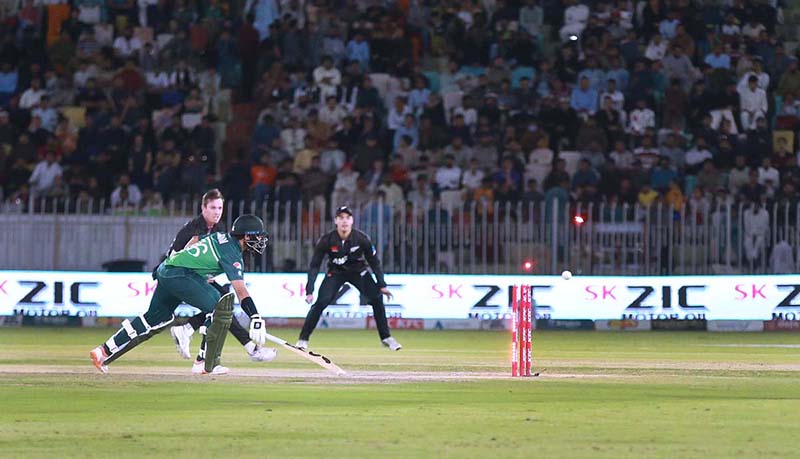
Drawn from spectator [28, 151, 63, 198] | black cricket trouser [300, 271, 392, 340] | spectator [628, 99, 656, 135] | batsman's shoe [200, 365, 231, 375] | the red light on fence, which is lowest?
batsman's shoe [200, 365, 231, 375]

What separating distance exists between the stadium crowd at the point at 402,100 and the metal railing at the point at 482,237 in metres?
0.47

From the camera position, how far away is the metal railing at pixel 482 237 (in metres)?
29.8

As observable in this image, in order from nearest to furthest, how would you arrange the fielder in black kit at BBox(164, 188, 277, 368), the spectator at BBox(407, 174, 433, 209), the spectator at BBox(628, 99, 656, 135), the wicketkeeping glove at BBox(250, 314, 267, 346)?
1. the wicketkeeping glove at BBox(250, 314, 267, 346)
2. the fielder in black kit at BBox(164, 188, 277, 368)
3. the spectator at BBox(407, 174, 433, 209)
4. the spectator at BBox(628, 99, 656, 135)

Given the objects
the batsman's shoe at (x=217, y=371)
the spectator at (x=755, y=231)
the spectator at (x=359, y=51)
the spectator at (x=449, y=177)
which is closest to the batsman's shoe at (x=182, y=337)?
the batsman's shoe at (x=217, y=371)

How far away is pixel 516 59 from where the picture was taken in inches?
1351

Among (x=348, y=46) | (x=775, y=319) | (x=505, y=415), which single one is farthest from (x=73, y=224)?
(x=505, y=415)

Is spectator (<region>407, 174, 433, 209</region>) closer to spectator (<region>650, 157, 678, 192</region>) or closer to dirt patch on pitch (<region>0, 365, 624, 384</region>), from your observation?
spectator (<region>650, 157, 678, 192</region>)

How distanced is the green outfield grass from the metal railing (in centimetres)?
627

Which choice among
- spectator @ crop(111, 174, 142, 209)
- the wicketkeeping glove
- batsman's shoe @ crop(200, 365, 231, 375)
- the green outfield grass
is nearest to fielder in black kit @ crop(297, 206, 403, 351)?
the green outfield grass

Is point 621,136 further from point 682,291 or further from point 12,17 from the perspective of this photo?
point 12,17

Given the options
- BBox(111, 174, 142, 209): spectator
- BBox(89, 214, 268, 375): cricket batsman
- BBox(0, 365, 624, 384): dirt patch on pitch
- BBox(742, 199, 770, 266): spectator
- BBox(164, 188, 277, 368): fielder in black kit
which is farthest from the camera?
BBox(111, 174, 142, 209): spectator

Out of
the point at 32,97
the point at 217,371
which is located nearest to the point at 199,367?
the point at 217,371

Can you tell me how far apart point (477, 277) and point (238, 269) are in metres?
13.4

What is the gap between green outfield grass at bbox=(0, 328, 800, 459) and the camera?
11409 millimetres
